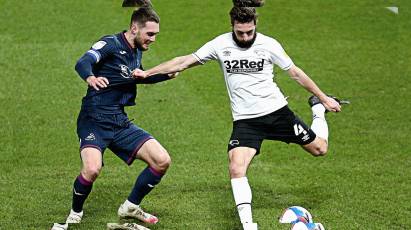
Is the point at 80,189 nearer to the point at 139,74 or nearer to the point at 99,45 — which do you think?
the point at 139,74

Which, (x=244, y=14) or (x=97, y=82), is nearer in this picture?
(x=97, y=82)

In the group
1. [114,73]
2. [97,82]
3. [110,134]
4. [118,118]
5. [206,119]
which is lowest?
[206,119]

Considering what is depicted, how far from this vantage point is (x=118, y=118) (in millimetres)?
10938

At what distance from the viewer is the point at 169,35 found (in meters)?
20.1

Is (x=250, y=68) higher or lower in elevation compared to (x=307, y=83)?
higher

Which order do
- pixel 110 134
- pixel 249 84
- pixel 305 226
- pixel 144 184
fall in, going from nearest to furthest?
pixel 305 226 < pixel 249 84 < pixel 110 134 < pixel 144 184

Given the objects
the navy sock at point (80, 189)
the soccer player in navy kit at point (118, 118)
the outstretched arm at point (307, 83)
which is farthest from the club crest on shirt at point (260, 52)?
the navy sock at point (80, 189)

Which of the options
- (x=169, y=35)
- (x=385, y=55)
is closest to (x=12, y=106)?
(x=169, y=35)

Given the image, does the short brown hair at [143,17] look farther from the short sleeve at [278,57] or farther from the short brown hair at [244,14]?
the short sleeve at [278,57]

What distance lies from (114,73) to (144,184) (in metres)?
1.33

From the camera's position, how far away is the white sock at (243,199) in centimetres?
1014

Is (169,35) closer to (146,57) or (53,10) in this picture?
(146,57)

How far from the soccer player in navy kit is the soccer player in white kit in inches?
14.7

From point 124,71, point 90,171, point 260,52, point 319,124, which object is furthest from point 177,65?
point 319,124
